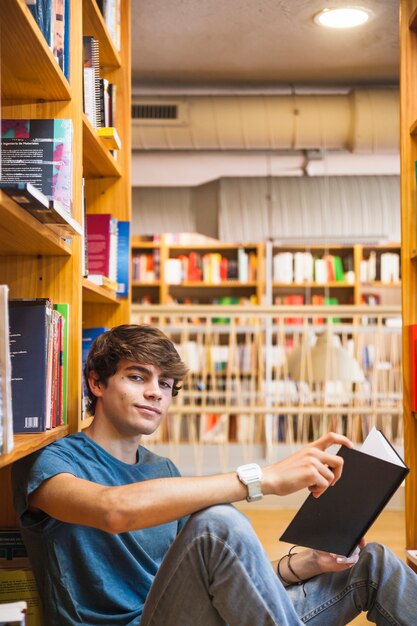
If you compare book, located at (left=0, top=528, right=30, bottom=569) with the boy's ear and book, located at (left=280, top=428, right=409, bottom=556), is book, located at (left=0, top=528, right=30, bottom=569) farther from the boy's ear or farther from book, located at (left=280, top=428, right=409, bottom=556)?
book, located at (left=280, top=428, right=409, bottom=556)

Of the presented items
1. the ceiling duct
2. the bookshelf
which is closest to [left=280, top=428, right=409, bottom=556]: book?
the ceiling duct

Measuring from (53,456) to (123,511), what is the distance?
21 centimetres

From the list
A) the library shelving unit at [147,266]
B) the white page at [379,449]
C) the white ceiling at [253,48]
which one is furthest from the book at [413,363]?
the library shelving unit at [147,266]

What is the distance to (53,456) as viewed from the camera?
1.39 metres

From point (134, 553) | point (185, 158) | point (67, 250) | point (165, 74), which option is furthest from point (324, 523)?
point (185, 158)

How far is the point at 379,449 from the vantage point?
1.52 m

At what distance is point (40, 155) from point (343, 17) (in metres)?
2.62

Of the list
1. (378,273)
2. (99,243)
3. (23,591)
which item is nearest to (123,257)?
(99,243)

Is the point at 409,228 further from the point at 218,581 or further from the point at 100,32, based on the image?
the point at 218,581

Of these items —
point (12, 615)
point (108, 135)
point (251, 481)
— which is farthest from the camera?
point (108, 135)

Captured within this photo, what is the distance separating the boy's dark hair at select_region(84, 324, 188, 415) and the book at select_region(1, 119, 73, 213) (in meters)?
0.30

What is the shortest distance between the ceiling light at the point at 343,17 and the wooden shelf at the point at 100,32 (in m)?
1.57

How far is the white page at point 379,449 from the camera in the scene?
150cm

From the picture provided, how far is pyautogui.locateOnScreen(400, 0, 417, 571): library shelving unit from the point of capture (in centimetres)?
222
